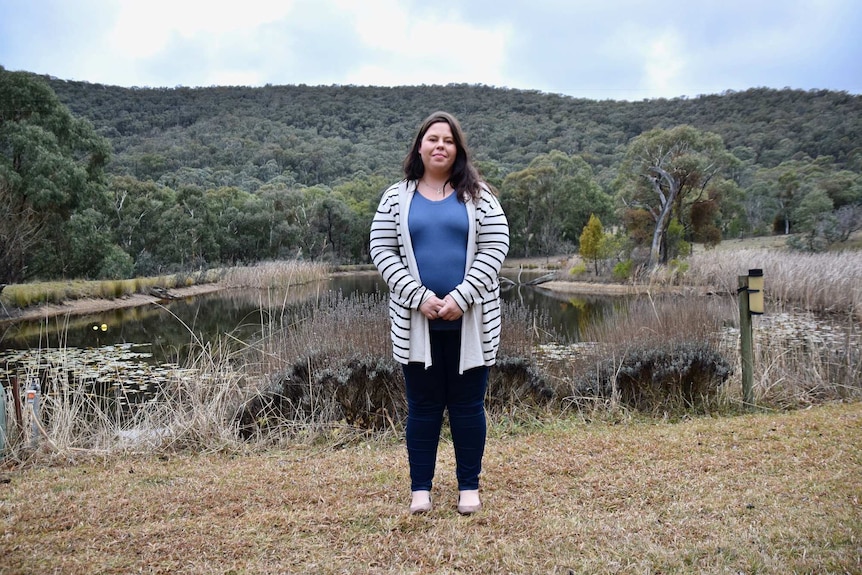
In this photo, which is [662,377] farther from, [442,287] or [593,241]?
[593,241]

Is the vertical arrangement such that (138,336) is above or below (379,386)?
below

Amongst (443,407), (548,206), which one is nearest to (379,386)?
(443,407)

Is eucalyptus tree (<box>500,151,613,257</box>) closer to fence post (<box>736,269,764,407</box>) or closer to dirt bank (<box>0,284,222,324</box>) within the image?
dirt bank (<box>0,284,222,324</box>)

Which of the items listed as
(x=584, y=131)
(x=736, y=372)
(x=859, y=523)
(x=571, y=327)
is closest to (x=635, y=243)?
(x=571, y=327)

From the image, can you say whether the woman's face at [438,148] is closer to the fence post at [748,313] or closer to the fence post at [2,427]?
the fence post at [2,427]

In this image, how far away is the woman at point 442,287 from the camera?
2219 millimetres

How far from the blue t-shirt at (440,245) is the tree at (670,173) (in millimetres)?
22393

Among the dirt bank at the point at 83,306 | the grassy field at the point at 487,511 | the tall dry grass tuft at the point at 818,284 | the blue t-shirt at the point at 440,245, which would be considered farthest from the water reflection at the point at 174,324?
the blue t-shirt at the point at 440,245

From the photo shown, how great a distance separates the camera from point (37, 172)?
1714 centimetres

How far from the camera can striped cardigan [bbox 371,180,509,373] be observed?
2.21 m

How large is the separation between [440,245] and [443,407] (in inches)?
25.3

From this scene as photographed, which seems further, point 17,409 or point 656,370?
point 656,370

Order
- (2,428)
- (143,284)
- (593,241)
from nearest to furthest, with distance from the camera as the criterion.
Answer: (2,428), (143,284), (593,241)

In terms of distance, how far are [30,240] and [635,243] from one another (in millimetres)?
21719
